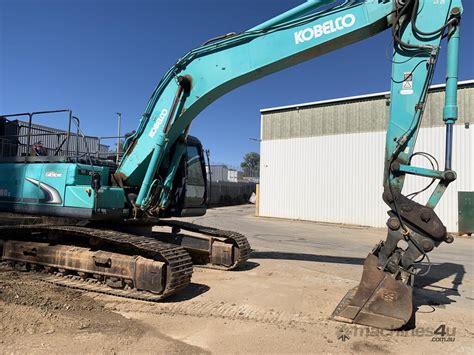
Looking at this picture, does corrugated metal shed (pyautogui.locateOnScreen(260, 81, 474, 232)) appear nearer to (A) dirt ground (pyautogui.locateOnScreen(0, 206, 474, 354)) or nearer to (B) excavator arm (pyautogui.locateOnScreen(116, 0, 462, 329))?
(A) dirt ground (pyautogui.locateOnScreen(0, 206, 474, 354))

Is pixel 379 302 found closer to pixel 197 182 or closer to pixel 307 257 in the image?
pixel 197 182

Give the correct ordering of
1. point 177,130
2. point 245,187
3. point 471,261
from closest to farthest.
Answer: point 177,130
point 471,261
point 245,187

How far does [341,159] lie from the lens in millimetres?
21000

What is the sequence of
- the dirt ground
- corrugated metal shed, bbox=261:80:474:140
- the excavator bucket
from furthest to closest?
1. corrugated metal shed, bbox=261:80:474:140
2. the excavator bucket
3. the dirt ground

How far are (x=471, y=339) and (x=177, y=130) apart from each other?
5171 millimetres

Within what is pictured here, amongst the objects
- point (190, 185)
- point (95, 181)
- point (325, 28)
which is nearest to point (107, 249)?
point (95, 181)

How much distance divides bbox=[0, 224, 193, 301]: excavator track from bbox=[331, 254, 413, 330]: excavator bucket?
2.30 meters

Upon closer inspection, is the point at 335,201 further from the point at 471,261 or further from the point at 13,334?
the point at 13,334

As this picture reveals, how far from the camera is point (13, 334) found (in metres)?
4.13

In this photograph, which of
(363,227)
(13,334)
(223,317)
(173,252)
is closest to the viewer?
(13,334)

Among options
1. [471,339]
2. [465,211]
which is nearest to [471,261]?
[471,339]

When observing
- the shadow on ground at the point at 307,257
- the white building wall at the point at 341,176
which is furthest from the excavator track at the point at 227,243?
the white building wall at the point at 341,176

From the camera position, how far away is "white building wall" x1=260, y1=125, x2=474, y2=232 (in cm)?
1753

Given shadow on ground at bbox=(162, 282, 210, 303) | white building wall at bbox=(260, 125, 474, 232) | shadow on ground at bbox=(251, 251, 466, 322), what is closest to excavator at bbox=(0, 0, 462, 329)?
shadow on ground at bbox=(162, 282, 210, 303)
